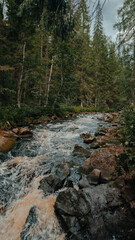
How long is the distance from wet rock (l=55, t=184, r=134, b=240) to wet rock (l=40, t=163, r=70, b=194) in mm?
567

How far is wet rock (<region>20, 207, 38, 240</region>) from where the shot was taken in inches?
86.4

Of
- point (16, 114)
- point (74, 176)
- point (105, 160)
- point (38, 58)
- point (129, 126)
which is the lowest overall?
point (74, 176)

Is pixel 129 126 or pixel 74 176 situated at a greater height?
pixel 129 126

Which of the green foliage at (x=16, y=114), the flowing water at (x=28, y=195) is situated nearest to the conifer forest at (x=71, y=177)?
the flowing water at (x=28, y=195)

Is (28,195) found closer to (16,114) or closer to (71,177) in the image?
(71,177)

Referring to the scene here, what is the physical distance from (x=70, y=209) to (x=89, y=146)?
3482mm

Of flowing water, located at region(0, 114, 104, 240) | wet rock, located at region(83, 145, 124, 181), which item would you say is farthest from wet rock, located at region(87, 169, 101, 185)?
flowing water, located at region(0, 114, 104, 240)

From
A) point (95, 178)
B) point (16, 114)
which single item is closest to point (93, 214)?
point (95, 178)

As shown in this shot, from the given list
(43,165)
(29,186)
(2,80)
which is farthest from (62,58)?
(29,186)

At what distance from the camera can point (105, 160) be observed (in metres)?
3.57

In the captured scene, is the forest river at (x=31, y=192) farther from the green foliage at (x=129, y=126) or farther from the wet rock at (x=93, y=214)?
Result: the green foliage at (x=129, y=126)

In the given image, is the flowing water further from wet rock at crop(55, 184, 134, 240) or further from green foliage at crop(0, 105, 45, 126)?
green foliage at crop(0, 105, 45, 126)

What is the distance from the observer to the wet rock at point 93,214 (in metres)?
2.13

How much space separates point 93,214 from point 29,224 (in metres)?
1.17
